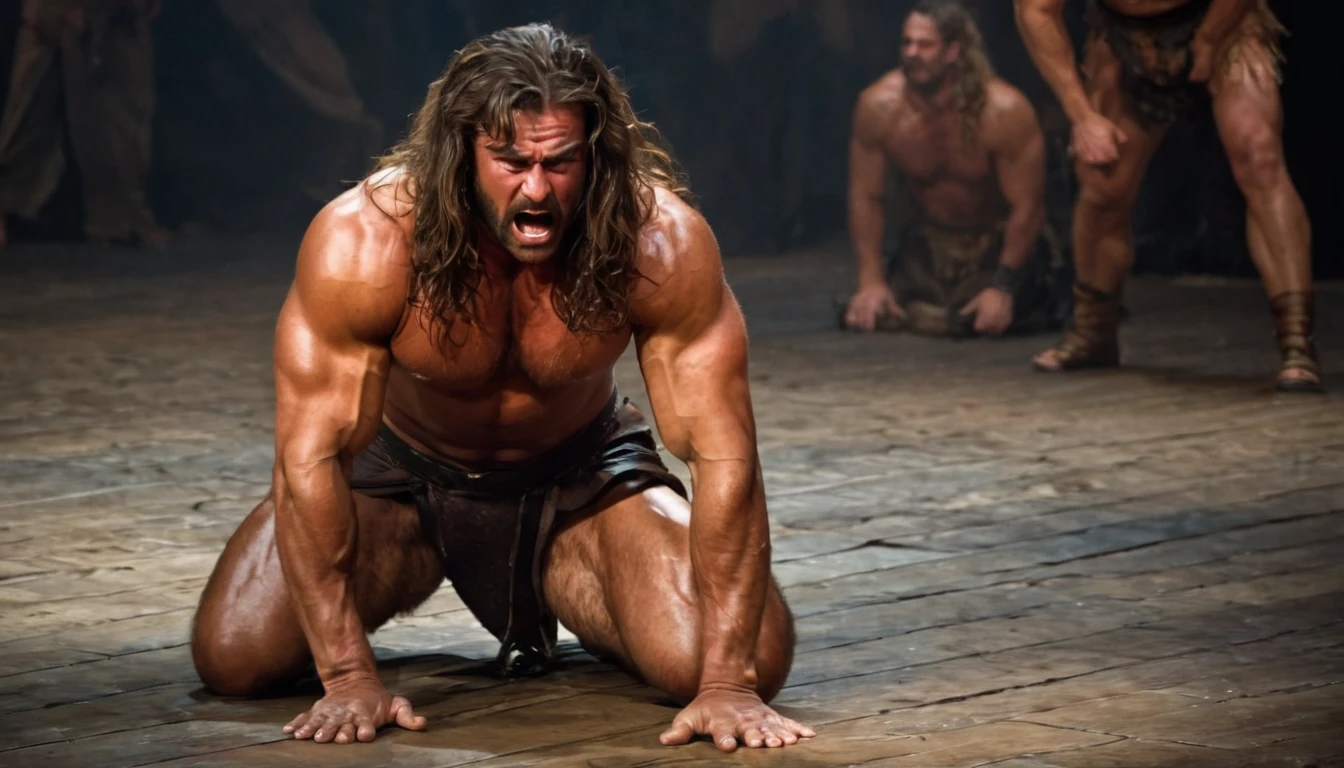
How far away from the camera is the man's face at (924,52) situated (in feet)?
24.9

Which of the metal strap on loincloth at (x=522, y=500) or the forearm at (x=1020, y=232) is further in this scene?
the forearm at (x=1020, y=232)

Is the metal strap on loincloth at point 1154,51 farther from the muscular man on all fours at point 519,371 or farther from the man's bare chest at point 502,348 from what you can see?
the man's bare chest at point 502,348

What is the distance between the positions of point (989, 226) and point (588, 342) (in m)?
4.93

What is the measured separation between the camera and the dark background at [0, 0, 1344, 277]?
33.1ft

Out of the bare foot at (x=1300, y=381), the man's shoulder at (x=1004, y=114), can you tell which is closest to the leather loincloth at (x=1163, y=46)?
the bare foot at (x=1300, y=381)

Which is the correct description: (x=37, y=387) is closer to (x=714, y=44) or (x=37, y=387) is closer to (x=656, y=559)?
(x=656, y=559)

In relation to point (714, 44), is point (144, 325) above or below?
below

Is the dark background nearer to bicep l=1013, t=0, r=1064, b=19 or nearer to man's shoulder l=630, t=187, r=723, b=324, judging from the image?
bicep l=1013, t=0, r=1064, b=19

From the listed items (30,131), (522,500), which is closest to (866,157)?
(30,131)

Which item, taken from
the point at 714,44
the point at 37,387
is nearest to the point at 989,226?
the point at 714,44

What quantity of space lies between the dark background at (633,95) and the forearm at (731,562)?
6.65 meters

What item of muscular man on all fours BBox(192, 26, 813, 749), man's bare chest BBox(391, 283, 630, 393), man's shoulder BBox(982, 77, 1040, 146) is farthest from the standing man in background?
man's bare chest BBox(391, 283, 630, 393)

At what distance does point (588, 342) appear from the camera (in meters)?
3.04

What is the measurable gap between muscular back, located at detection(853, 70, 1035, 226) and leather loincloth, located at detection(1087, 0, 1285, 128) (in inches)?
55.5
